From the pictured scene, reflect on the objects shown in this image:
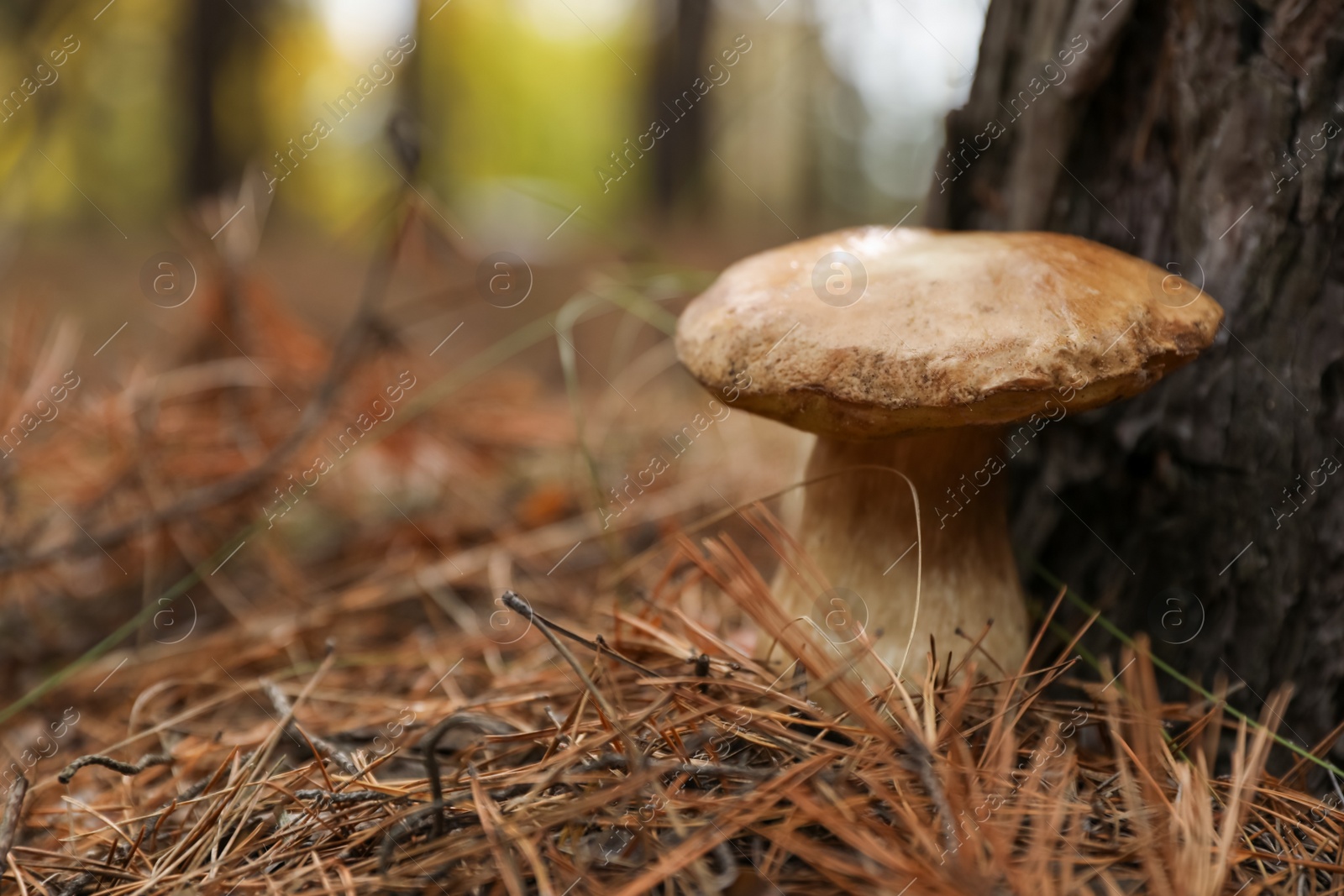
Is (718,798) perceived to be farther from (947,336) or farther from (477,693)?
(477,693)

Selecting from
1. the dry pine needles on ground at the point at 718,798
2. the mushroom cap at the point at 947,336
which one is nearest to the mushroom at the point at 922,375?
the mushroom cap at the point at 947,336

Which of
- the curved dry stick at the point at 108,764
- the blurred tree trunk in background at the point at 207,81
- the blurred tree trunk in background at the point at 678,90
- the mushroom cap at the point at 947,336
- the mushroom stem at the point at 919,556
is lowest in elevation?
A: the mushroom stem at the point at 919,556

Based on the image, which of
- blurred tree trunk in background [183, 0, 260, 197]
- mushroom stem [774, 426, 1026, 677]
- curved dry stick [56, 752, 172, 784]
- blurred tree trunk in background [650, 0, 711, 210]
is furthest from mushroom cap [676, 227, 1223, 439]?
blurred tree trunk in background [183, 0, 260, 197]

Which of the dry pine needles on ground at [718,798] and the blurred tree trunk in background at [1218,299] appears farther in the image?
the blurred tree trunk in background at [1218,299]

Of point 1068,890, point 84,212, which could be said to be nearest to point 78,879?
point 1068,890

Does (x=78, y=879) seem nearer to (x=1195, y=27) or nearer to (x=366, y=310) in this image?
(x=366, y=310)

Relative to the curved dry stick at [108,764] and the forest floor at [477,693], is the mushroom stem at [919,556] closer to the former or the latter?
the forest floor at [477,693]
